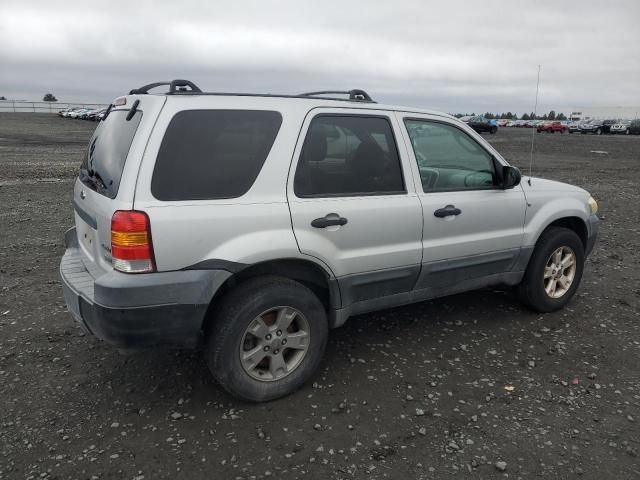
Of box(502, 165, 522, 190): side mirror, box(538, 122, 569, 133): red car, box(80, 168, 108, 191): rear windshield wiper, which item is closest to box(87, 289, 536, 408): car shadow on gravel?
box(80, 168, 108, 191): rear windshield wiper

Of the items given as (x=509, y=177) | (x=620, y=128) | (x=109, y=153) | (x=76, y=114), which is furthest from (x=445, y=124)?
(x=76, y=114)

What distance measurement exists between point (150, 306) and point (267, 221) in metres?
0.81

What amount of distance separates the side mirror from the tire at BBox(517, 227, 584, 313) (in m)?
0.72

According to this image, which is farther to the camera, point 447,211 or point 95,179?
point 447,211

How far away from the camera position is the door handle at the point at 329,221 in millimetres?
3338

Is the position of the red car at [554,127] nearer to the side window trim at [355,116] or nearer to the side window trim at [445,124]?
the side window trim at [445,124]

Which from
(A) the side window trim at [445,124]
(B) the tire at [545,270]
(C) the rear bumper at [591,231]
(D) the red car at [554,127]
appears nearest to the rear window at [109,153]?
(A) the side window trim at [445,124]

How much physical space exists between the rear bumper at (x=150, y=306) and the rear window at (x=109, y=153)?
20.6 inches

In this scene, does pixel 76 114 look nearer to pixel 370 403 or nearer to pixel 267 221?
pixel 267 221

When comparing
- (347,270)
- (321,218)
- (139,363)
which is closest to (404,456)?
(347,270)

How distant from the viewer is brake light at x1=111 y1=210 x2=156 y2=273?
2863mm

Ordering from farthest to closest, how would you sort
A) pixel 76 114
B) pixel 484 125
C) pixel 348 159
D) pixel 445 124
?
pixel 76 114, pixel 484 125, pixel 445 124, pixel 348 159

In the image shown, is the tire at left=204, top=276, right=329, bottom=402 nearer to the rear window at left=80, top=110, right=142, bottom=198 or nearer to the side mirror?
the rear window at left=80, top=110, right=142, bottom=198

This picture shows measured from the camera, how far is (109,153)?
3340mm
